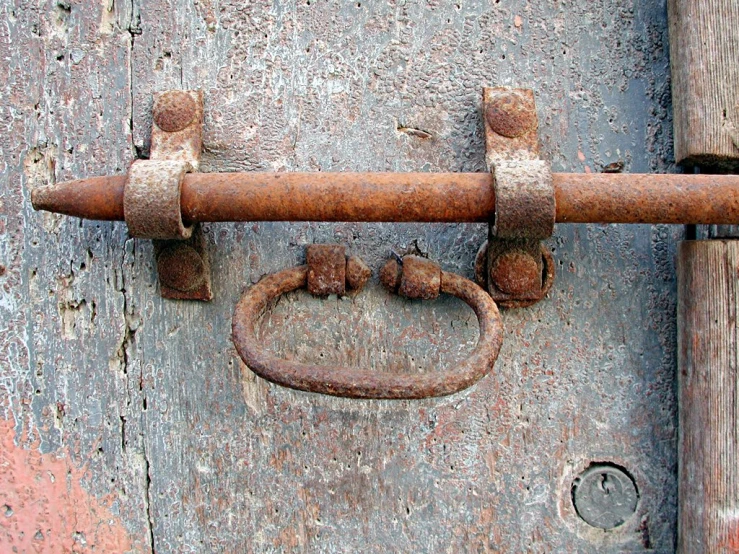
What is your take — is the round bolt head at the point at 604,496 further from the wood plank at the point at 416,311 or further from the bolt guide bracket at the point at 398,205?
the bolt guide bracket at the point at 398,205

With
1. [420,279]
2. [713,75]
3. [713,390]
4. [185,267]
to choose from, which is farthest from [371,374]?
[713,75]

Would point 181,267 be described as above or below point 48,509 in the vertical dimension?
above

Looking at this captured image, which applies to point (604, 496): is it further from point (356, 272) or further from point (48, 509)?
point (48, 509)

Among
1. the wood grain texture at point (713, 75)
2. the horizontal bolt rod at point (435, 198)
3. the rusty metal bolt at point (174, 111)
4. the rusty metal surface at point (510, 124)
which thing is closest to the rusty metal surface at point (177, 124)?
the rusty metal bolt at point (174, 111)

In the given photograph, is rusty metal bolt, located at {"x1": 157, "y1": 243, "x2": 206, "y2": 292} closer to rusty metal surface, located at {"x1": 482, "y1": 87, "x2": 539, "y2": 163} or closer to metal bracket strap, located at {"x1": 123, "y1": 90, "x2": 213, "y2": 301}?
metal bracket strap, located at {"x1": 123, "y1": 90, "x2": 213, "y2": 301}

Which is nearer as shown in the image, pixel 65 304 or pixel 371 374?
pixel 371 374

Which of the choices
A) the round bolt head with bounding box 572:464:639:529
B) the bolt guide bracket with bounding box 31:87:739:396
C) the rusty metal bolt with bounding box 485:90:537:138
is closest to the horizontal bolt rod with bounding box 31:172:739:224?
the bolt guide bracket with bounding box 31:87:739:396
